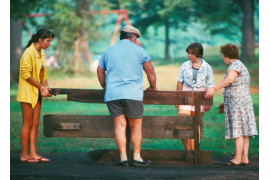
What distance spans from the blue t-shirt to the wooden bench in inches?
16.5

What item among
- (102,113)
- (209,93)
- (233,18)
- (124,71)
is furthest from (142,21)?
(124,71)

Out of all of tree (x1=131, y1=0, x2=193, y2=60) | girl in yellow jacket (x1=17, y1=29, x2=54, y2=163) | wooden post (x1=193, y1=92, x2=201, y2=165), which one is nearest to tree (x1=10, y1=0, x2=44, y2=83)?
tree (x1=131, y1=0, x2=193, y2=60)

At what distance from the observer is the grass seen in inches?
351

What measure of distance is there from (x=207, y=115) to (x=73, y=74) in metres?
11.4

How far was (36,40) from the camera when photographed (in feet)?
21.6

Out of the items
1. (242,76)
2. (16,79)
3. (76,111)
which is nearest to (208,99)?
(242,76)

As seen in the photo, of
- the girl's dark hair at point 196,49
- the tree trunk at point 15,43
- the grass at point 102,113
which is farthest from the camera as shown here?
the tree trunk at point 15,43

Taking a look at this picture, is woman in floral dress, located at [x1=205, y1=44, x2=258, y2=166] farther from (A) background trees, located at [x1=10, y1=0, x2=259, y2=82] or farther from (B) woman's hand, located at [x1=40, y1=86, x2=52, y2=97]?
(A) background trees, located at [x1=10, y1=0, x2=259, y2=82]

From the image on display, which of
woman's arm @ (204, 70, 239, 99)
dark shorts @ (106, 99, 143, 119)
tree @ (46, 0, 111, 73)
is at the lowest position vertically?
dark shorts @ (106, 99, 143, 119)

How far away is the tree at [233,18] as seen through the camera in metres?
24.1

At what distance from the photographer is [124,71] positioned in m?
6.09

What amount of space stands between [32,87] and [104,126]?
114cm

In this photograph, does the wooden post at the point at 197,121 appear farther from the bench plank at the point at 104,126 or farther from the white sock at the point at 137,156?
the white sock at the point at 137,156

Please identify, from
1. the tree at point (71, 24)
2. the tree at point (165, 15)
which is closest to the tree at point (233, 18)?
the tree at point (165, 15)
